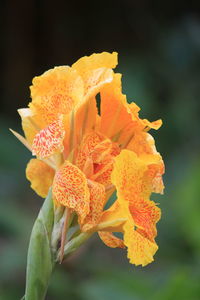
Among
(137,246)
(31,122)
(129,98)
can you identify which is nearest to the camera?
(137,246)

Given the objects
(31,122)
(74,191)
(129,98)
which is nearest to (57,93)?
(31,122)

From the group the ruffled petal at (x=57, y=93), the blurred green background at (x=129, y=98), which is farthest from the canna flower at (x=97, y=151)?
the blurred green background at (x=129, y=98)

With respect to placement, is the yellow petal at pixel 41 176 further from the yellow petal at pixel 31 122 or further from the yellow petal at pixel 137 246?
the yellow petal at pixel 137 246

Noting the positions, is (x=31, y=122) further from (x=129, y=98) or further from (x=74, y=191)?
(x=129, y=98)

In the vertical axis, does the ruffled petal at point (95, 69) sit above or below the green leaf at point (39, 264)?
above

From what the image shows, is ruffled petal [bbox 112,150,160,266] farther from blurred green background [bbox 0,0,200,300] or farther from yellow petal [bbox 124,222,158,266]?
blurred green background [bbox 0,0,200,300]

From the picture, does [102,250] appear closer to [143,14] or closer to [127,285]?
[127,285]

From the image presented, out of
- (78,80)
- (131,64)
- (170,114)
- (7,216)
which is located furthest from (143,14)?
(78,80)

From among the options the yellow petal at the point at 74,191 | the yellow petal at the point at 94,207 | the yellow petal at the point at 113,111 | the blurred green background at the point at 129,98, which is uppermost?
the yellow petal at the point at 113,111
